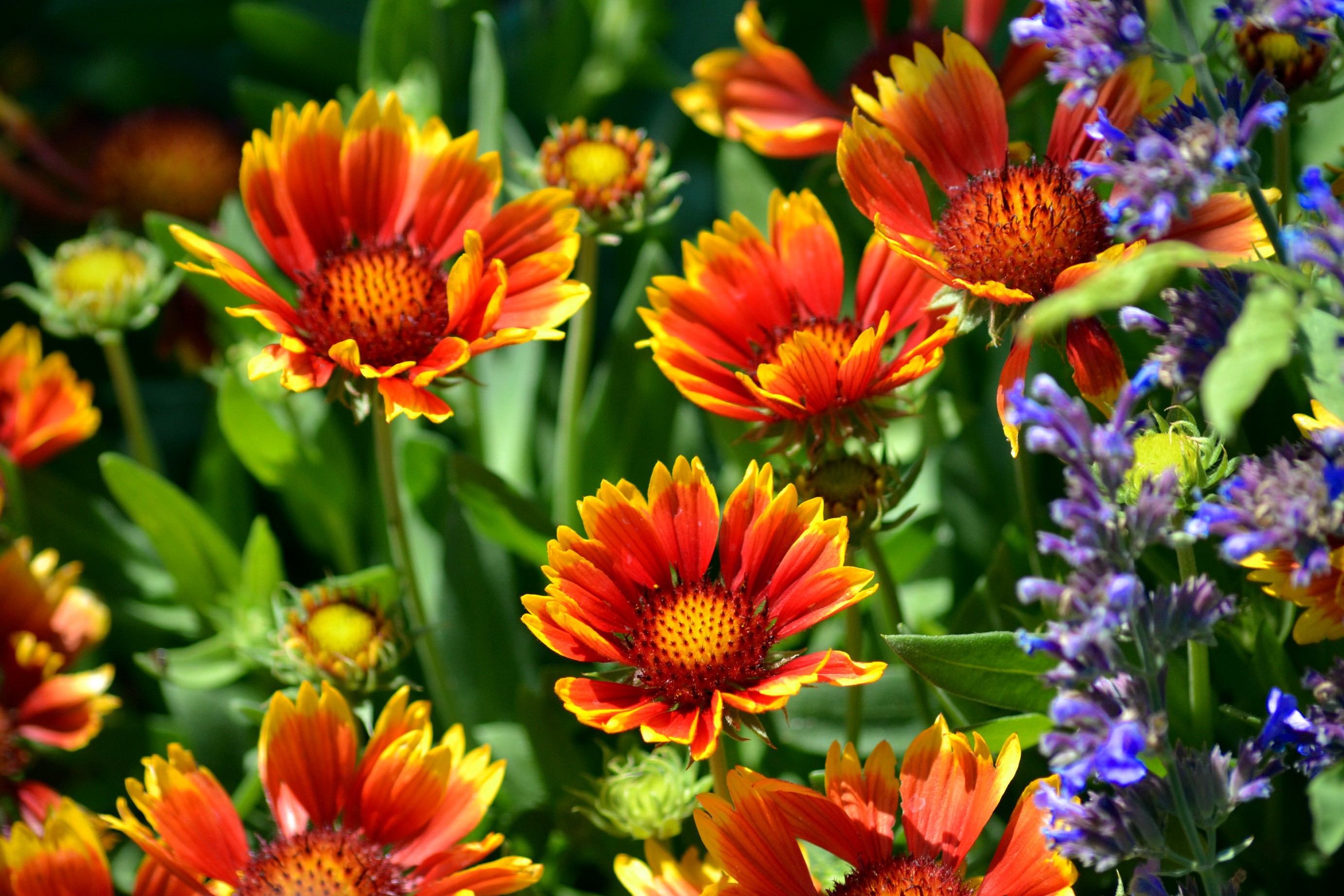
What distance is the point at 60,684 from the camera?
4.04 feet

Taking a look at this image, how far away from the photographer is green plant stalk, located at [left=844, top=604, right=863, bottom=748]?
1.04 metres

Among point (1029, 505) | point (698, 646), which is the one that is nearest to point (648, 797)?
point (698, 646)

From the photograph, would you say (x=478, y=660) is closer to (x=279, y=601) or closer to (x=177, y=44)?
(x=279, y=601)

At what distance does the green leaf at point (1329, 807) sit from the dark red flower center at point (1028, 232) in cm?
39

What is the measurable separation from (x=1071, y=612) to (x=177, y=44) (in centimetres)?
175

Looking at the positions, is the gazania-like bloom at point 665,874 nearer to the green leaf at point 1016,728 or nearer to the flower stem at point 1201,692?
the green leaf at point 1016,728

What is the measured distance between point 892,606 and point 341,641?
0.47m

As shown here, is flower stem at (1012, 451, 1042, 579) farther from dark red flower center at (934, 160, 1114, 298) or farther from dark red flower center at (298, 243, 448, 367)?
dark red flower center at (298, 243, 448, 367)

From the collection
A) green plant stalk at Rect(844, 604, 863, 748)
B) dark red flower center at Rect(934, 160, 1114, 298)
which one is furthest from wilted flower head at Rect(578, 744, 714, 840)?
dark red flower center at Rect(934, 160, 1114, 298)

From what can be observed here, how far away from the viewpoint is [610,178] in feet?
4.04

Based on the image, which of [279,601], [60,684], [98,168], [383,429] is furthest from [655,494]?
[98,168]

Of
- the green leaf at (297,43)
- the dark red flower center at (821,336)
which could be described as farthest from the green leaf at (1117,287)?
the green leaf at (297,43)

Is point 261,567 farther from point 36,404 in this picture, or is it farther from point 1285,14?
point 1285,14

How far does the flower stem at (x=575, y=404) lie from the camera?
4.16ft
